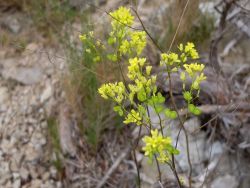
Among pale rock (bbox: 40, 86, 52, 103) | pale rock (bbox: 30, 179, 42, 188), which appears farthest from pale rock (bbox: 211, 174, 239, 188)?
pale rock (bbox: 40, 86, 52, 103)

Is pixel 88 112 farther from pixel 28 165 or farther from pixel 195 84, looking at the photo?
pixel 195 84

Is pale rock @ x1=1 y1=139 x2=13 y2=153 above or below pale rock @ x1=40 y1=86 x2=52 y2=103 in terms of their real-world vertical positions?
below

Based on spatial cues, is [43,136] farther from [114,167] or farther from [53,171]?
[114,167]

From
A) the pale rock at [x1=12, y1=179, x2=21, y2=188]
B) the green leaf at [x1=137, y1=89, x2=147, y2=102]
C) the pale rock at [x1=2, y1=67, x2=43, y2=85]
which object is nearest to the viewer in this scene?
the green leaf at [x1=137, y1=89, x2=147, y2=102]

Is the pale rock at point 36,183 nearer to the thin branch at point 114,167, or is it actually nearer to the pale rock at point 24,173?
the pale rock at point 24,173

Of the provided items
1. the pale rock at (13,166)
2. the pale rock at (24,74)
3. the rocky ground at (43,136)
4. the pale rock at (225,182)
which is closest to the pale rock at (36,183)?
the rocky ground at (43,136)

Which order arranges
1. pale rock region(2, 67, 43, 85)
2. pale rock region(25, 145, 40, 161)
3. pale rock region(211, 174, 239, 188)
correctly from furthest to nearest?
pale rock region(2, 67, 43, 85), pale rock region(25, 145, 40, 161), pale rock region(211, 174, 239, 188)

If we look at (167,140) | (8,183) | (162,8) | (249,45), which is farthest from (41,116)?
(167,140)

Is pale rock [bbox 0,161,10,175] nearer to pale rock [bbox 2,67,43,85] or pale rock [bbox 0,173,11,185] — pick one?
pale rock [bbox 0,173,11,185]

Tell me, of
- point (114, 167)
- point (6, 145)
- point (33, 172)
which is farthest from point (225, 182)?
point (6, 145)
